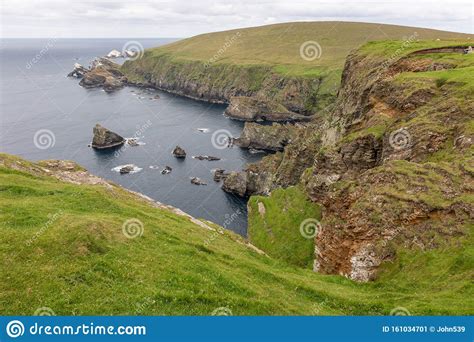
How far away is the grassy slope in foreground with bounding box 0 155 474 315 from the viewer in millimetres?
24375

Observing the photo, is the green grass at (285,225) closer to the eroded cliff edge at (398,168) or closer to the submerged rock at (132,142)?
the eroded cliff edge at (398,168)

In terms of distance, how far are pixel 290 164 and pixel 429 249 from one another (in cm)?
6743

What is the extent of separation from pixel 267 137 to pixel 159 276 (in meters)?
127

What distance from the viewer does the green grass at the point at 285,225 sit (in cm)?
6850

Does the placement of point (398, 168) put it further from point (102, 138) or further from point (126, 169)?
point (102, 138)

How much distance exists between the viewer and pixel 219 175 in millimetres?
121938

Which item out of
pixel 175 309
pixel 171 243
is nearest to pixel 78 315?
pixel 175 309

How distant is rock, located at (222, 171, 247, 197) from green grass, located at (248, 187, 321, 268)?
19.4 meters

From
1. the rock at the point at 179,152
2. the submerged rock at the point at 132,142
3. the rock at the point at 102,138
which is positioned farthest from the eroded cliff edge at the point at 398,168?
the rock at the point at 102,138

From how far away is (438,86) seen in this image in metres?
64.2

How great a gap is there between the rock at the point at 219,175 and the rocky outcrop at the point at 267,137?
102ft

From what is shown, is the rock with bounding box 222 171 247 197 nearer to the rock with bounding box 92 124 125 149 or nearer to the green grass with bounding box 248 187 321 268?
the green grass with bounding box 248 187 321 268

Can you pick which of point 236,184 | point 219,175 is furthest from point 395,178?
point 219,175

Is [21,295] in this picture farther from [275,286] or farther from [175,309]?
[275,286]
